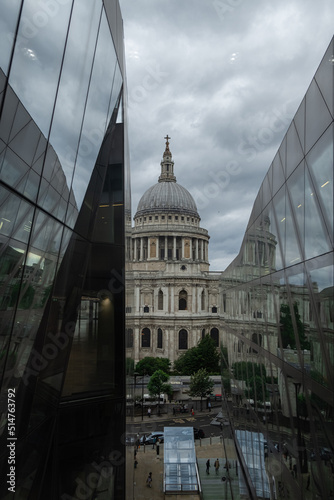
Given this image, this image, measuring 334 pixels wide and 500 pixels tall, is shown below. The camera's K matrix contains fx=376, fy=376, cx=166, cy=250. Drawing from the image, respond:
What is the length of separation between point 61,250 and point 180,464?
73.5ft

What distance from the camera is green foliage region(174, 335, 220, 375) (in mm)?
60406

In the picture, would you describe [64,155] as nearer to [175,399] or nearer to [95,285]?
[95,285]

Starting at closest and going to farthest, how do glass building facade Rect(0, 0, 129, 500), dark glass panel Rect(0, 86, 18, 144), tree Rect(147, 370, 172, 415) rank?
1. dark glass panel Rect(0, 86, 18, 144)
2. glass building facade Rect(0, 0, 129, 500)
3. tree Rect(147, 370, 172, 415)

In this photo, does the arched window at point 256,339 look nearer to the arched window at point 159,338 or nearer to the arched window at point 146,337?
the arched window at point 159,338

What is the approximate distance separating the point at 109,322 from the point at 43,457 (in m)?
3.75

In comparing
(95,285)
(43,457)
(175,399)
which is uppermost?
(95,285)

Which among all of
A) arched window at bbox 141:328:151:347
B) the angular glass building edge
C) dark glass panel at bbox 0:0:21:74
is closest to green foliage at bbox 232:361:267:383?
the angular glass building edge

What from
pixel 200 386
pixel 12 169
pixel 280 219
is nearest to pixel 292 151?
pixel 280 219

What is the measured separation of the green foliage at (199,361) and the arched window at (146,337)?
461 inches

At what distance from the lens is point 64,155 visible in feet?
22.2

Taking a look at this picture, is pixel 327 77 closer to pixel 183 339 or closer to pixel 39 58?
pixel 39 58

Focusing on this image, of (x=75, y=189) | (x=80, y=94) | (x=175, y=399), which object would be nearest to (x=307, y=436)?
(x=75, y=189)

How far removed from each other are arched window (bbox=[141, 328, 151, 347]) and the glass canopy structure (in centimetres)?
4621

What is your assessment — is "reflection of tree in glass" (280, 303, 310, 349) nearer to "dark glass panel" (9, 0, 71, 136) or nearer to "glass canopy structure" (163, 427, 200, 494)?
"dark glass panel" (9, 0, 71, 136)
